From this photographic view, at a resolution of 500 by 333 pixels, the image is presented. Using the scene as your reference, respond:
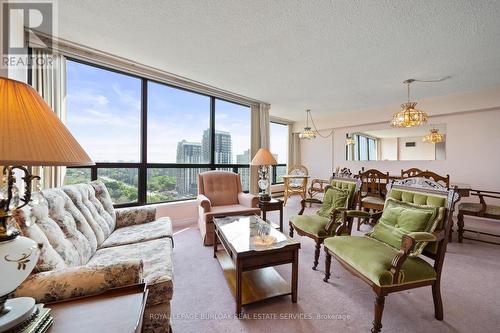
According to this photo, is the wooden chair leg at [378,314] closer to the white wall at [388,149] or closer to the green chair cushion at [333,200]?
the green chair cushion at [333,200]

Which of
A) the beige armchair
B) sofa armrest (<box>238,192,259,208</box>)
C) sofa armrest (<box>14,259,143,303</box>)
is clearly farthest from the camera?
sofa armrest (<box>238,192,259,208</box>)

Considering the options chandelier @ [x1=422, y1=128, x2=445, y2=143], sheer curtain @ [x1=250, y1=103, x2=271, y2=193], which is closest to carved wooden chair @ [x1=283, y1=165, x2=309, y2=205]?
sheer curtain @ [x1=250, y1=103, x2=271, y2=193]

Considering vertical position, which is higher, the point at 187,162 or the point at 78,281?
the point at 187,162

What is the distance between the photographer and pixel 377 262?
1.45 m

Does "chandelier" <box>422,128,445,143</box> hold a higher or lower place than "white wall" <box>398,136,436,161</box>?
higher

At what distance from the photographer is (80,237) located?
157 centimetres

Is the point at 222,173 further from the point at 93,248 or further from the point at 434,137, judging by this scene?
the point at 434,137

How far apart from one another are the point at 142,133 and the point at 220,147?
5.27 ft

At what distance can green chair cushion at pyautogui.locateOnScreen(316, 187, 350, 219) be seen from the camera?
2561mm

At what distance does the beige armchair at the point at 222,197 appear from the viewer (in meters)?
2.92

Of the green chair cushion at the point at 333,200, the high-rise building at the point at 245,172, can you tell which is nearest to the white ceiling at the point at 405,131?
the high-rise building at the point at 245,172

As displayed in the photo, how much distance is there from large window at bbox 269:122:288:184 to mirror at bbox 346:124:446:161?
6.37ft

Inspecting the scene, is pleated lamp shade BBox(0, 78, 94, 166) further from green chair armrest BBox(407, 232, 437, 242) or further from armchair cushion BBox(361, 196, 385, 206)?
armchair cushion BBox(361, 196, 385, 206)

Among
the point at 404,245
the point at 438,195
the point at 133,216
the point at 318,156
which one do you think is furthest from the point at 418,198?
the point at 318,156
